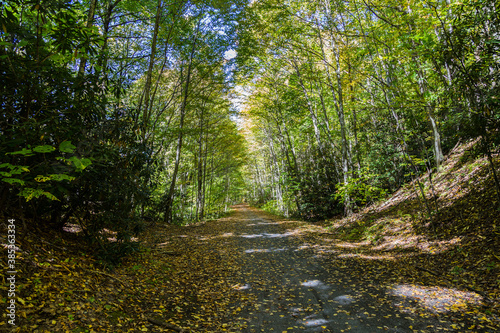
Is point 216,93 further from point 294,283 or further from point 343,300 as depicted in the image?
point 343,300

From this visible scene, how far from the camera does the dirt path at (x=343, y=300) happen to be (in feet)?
10.9

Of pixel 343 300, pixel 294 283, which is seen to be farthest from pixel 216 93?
pixel 343 300

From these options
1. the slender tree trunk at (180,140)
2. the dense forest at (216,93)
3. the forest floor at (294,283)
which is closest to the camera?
the forest floor at (294,283)

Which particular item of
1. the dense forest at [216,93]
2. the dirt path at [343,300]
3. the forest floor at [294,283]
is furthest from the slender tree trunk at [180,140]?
the dirt path at [343,300]

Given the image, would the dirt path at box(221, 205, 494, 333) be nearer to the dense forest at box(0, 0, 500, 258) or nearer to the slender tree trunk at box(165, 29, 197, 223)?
the dense forest at box(0, 0, 500, 258)

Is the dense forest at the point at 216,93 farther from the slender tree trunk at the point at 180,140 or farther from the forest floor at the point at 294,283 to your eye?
the forest floor at the point at 294,283

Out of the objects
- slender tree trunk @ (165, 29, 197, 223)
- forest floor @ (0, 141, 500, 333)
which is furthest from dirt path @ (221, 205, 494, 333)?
slender tree trunk @ (165, 29, 197, 223)

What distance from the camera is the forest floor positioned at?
3098 mm

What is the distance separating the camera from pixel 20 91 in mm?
3258

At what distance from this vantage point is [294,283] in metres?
5.02

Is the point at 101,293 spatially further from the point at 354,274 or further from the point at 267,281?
the point at 354,274

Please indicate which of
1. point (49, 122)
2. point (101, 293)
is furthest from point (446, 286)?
point (49, 122)

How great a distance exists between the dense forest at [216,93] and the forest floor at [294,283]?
2.69 feet

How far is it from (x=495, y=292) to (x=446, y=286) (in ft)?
2.22
